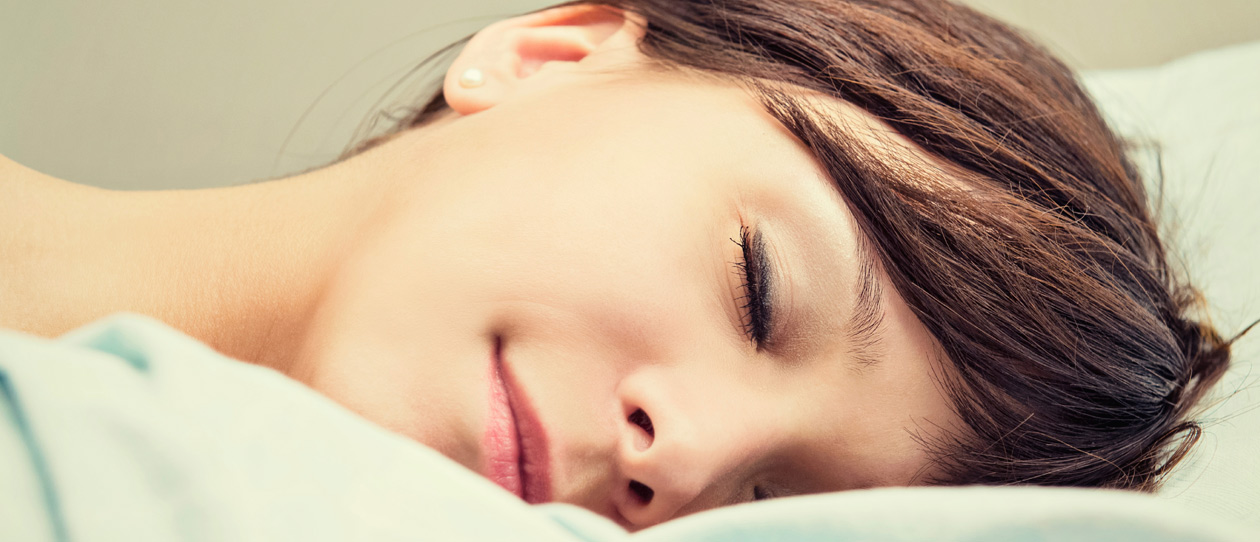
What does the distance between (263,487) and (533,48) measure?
65cm

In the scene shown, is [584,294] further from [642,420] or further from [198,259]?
[198,259]

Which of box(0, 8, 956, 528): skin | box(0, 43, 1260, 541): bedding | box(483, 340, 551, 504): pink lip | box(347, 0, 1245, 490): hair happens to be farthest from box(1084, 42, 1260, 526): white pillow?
box(483, 340, 551, 504): pink lip

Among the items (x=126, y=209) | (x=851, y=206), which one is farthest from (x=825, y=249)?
(x=126, y=209)

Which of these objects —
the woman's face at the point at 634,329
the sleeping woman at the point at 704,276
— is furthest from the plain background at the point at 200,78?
the woman's face at the point at 634,329

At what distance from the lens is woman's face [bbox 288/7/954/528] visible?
1.96 ft

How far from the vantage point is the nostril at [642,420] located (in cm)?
61

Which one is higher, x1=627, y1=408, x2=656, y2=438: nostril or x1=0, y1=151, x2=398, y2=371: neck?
x1=0, y1=151, x2=398, y2=371: neck

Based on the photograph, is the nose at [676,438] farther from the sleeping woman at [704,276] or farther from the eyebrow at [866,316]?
the eyebrow at [866,316]

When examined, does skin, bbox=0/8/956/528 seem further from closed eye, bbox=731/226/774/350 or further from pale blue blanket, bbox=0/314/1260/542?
pale blue blanket, bbox=0/314/1260/542

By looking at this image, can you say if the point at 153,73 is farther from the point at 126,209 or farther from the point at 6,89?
the point at 126,209

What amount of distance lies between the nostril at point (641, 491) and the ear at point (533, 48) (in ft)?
1.41

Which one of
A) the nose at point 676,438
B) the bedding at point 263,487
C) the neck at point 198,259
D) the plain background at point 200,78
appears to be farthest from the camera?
the plain background at point 200,78

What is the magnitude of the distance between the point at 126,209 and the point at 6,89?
1.62 ft

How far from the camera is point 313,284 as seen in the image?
70 centimetres
